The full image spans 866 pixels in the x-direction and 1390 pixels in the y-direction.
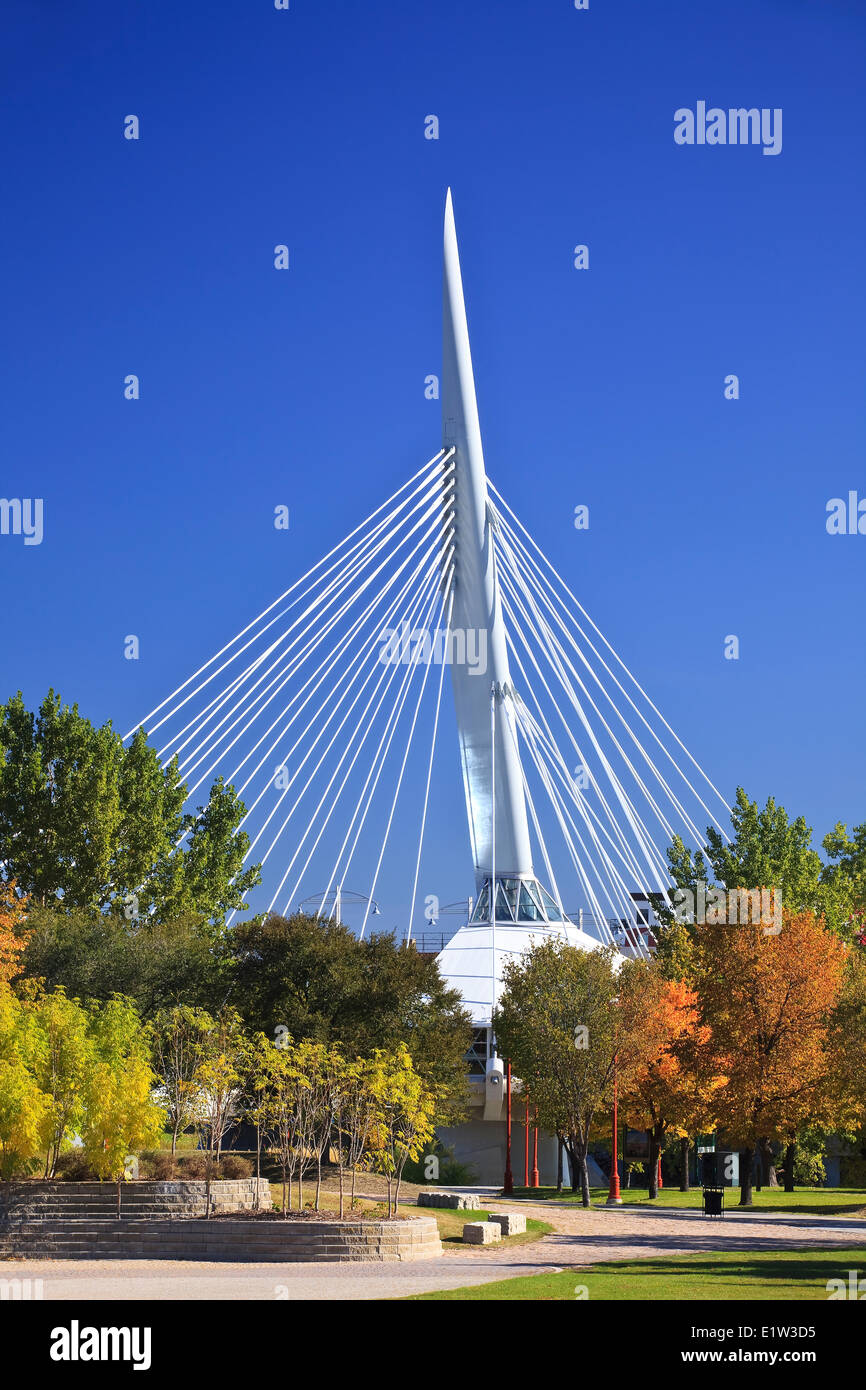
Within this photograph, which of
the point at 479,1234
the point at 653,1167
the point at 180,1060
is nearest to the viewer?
the point at 479,1234

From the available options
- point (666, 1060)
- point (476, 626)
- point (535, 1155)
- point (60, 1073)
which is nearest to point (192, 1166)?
point (60, 1073)

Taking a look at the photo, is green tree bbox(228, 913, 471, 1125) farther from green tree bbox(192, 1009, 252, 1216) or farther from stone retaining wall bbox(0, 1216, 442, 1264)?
stone retaining wall bbox(0, 1216, 442, 1264)

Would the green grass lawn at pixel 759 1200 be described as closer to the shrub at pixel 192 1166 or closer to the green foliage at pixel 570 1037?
the green foliage at pixel 570 1037

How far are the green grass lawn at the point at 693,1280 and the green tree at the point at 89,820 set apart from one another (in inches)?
1090

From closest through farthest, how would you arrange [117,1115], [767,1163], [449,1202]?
[117,1115], [449,1202], [767,1163]

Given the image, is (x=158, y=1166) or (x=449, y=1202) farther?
(x=449, y=1202)

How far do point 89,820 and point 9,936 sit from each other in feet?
40.6

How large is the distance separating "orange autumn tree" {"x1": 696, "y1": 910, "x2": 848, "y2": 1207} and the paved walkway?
5.19m

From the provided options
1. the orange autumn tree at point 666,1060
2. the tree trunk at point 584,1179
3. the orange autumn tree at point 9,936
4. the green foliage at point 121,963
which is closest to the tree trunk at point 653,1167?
the orange autumn tree at point 666,1060

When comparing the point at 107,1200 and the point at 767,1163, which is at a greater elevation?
the point at 107,1200

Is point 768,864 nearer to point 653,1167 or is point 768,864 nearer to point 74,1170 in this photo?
point 653,1167

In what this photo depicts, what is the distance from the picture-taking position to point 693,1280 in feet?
62.5
